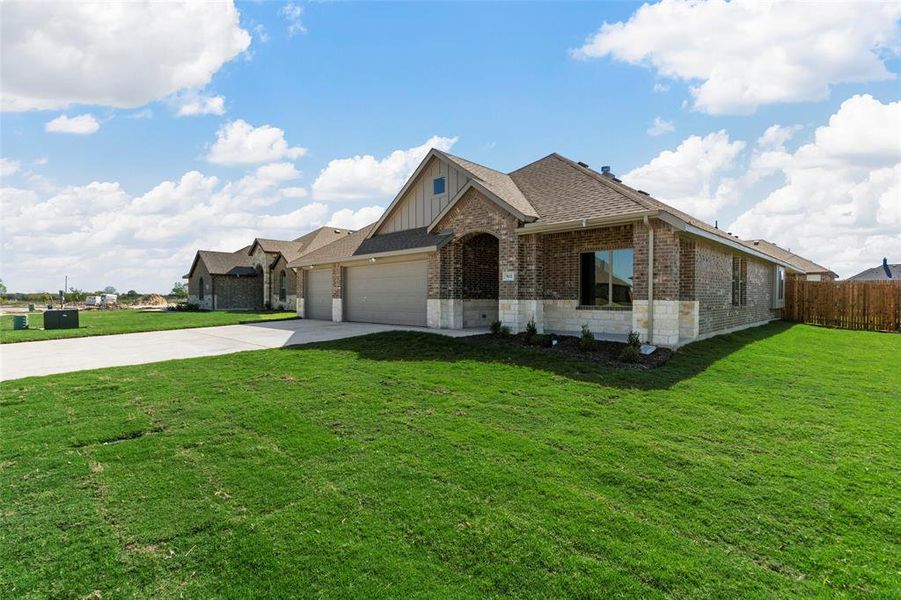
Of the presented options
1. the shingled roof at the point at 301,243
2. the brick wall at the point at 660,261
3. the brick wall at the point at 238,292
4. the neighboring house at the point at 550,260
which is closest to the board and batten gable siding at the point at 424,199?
the neighboring house at the point at 550,260

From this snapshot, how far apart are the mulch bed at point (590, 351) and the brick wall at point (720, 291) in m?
2.74

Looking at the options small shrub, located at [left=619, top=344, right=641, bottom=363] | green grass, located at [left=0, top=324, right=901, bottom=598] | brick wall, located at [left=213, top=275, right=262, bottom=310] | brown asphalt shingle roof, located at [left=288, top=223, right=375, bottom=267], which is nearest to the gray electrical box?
brown asphalt shingle roof, located at [left=288, top=223, right=375, bottom=267]

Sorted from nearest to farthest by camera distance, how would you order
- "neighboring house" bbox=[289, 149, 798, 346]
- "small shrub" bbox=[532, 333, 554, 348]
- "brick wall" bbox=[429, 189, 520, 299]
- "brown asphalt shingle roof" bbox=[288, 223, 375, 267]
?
1. "neighboring house" bbox=[289, 149, 798, 346]
2. "small shrub" bbox=[532, 333, 554, 348]
3. "brick wall" bbox=[429, 189, 520, 299]
4. "brown asphalt shingle roof" bbox=[288, 223, 375, 267]

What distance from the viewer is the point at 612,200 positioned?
12016 mm

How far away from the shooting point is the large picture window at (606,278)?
39.8ft

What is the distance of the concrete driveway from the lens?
9.94 metres

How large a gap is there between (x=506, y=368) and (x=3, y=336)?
1796 centimetres

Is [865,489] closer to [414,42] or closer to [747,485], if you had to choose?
[747,485]

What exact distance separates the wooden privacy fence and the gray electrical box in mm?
31886

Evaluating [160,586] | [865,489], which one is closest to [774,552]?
[865,489]

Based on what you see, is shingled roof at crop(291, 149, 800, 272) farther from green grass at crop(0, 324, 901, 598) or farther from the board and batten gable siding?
green grass at crop(0, 324, 901, 598)

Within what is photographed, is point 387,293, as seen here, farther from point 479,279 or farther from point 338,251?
point 338,251

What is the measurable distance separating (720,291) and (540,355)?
6.90m

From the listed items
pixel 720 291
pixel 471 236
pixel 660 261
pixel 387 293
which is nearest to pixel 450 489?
pixel 660 261
